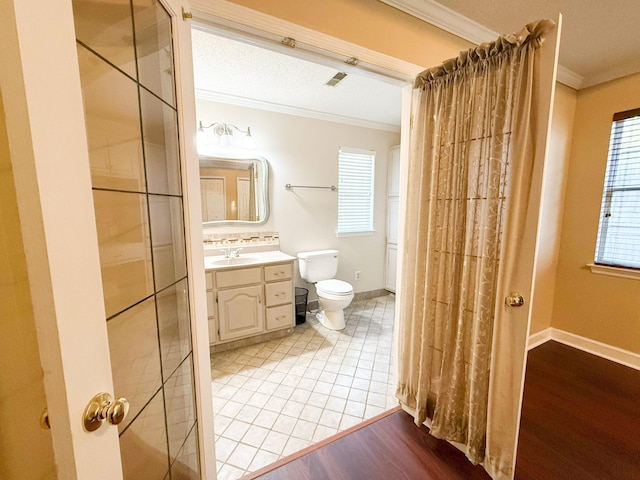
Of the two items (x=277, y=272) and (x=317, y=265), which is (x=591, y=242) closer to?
(x=317, y=265)

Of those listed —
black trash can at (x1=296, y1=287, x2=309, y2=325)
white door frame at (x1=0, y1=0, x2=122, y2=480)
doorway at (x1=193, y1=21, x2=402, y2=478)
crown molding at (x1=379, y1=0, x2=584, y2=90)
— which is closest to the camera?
white door frame at (x1=0, y1=0, x2=122, y2=480)

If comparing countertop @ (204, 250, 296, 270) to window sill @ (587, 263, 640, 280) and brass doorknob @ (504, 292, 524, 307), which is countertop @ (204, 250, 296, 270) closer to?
brass doorknob @ (504, 292, 524, 307)

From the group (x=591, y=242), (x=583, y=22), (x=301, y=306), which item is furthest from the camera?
(x=301, y=306)

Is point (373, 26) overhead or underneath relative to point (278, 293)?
overhead

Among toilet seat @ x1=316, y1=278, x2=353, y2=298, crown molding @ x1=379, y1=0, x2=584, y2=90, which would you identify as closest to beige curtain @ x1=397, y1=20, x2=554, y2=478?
crown molding @ x1=379, y1=0, x2=584, y2=90

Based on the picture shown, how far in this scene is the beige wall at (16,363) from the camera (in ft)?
1.59

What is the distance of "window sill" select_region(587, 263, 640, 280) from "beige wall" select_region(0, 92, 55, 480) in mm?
3432

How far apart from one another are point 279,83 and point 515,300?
2364 mm

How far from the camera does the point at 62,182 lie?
40 centimetres

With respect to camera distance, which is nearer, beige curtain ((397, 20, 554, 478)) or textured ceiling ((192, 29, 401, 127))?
beige curtain ((397, 20, 554, 478))

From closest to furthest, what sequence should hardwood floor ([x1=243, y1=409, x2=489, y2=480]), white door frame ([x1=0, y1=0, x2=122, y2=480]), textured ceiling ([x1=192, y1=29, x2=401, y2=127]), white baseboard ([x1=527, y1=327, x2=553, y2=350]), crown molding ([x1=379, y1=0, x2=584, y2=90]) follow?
white door frame ([x1=0, y1=0, x2=122, y2=480]), hardwood floor ([x1=243, y1=409, x2=489, y2=480]), crown molding ([x1=379, y1=0, x2=584, y2=90]), textured ceiling ([x1=192, y1=29, x2=401, y2=127]), white baseboard ([x1=527, y1=327, x2=553, y2=350])

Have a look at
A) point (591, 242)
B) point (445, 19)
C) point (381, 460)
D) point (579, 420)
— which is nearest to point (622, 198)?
point (591, 242)

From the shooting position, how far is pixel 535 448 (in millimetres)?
1398

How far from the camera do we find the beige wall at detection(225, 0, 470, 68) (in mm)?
1155
